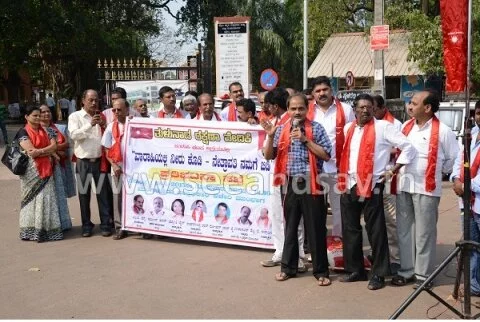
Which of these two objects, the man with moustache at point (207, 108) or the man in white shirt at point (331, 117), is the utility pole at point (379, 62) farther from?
the man in white shirt at point (331, 117)

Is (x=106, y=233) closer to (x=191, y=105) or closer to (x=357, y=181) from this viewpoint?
(x=191, y=105)

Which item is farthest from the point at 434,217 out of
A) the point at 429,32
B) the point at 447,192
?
the point at 429,32

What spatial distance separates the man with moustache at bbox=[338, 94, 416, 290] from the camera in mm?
5066

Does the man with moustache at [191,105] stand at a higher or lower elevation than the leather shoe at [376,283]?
higher

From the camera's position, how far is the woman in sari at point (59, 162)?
715cm

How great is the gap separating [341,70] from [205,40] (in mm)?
10185

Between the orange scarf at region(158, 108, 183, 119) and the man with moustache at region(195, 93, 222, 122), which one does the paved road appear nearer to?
the man with moustache at region(195, 93, 222, 122)

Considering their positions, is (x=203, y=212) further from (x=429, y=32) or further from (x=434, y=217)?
(x=429, y=32)

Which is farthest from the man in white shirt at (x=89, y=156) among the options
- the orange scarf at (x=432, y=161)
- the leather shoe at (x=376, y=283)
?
the orange scarf at (x=432, y=161)

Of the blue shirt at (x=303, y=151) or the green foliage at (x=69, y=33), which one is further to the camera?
the green foliage at (x=69, y=33)

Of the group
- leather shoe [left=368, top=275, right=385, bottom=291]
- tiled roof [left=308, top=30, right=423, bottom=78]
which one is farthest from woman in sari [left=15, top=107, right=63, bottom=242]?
tiled roof [left=308, top=30, right=423, bottom=78]

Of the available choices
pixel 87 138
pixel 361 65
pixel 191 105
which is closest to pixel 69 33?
pixel 361 65

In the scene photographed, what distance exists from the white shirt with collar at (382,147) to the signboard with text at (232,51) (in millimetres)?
8667

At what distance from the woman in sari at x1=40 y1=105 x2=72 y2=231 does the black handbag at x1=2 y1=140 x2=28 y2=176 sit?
378mm
